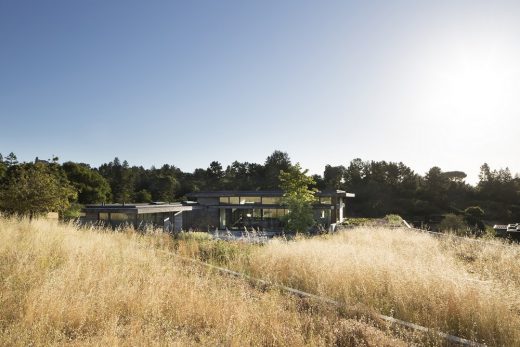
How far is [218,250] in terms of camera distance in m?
9.86

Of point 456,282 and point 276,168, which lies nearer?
point 456,282

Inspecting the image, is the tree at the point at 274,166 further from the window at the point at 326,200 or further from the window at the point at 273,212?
the window at the point at 326,200

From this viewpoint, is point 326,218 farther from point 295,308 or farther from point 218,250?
point 295,308

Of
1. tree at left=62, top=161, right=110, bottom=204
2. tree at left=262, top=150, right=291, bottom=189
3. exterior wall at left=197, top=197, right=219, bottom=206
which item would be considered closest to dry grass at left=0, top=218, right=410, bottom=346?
exterior wall at left=197, top=197, right=219, bottom=206

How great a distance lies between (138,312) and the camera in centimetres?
425

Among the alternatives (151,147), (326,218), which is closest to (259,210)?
(326,218)

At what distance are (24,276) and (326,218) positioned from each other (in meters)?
29.4

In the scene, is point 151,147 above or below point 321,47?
below

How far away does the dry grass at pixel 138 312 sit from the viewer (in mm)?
3566

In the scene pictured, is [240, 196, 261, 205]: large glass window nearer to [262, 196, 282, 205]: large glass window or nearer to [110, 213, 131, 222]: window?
[262, 196, 282, 205]: large glass window

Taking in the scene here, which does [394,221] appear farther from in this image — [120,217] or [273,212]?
[120,217]

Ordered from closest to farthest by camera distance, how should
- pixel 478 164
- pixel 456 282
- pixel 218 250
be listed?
pixel 456 282, pixel 218 250, pixel 478 164

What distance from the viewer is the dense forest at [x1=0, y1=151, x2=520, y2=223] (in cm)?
4731

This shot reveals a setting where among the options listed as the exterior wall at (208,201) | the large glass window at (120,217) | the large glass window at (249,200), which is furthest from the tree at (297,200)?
the exterior wall at (208,201)
